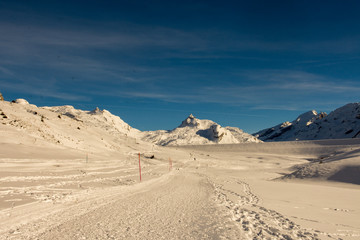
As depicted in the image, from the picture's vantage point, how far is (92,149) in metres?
38.1

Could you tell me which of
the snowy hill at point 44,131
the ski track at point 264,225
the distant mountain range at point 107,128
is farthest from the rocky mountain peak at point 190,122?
the ski track at point 264,225

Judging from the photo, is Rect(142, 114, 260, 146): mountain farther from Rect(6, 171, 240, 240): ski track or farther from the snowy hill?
Rect(6, 171, 240, 240): ski track

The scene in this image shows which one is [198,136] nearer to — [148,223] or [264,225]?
[264,225]

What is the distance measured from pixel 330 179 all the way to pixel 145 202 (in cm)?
1948

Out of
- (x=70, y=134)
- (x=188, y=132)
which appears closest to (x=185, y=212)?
(x=70, y=134)

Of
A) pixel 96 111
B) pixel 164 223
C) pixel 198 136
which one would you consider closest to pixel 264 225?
pixel 164 223

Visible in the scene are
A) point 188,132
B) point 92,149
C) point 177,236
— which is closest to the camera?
point 177,236

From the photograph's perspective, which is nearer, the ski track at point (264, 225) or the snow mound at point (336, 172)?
the ski track at point (264, 225)

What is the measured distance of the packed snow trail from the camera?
6621 mm

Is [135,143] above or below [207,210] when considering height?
above

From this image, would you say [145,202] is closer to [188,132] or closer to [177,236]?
[177,236]

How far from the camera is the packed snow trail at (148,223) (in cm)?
662

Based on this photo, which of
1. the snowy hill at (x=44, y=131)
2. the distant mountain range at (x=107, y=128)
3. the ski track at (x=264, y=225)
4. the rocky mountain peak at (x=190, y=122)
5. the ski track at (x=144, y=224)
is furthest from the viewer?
the rocky mountain peak at (x=190, y=122)

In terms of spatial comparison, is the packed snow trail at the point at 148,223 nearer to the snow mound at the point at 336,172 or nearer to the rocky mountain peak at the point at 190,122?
the snow mound at the point at 336,172
